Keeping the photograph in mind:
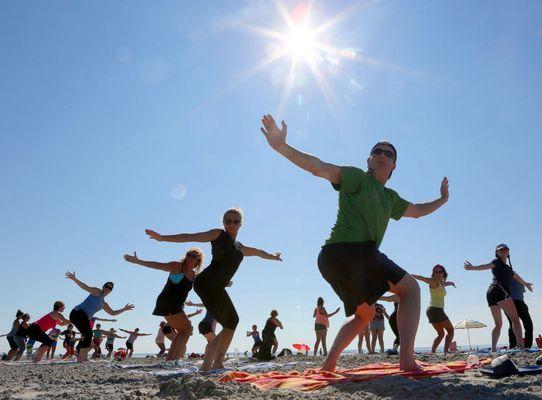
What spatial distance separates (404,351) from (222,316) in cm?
276

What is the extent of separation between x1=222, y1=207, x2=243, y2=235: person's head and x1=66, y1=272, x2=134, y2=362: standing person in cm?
654

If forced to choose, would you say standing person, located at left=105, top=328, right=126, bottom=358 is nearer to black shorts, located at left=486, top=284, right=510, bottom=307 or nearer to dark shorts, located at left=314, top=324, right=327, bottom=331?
dark shorts, located at left=314, top=324, right=327, bottom=331

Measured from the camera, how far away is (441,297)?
10508 mm

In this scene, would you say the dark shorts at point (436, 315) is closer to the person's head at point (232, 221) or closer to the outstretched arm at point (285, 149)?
the person's head at point (232, 221)

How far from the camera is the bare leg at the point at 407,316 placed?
3775 mm

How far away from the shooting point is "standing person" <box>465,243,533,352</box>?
28.7ft

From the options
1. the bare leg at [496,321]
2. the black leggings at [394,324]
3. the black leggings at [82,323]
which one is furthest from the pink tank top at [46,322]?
the bare leg at [496,321]

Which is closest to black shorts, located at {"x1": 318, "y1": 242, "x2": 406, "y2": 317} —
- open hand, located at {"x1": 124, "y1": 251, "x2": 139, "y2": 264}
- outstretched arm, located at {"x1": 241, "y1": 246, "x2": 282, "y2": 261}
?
outstretched arm, located at {"x1": 241, "y1": 246, "x2": 282, "y2": 261}

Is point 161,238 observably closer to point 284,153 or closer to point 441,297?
point 284,153

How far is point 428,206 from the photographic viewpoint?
4.96m

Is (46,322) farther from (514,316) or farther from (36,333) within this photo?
(514,316)

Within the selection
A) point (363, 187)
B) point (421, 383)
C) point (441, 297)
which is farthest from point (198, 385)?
point (441, 297)

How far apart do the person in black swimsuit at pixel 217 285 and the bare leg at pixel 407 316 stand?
2.66 meters

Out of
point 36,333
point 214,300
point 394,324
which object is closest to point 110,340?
point 36,333
